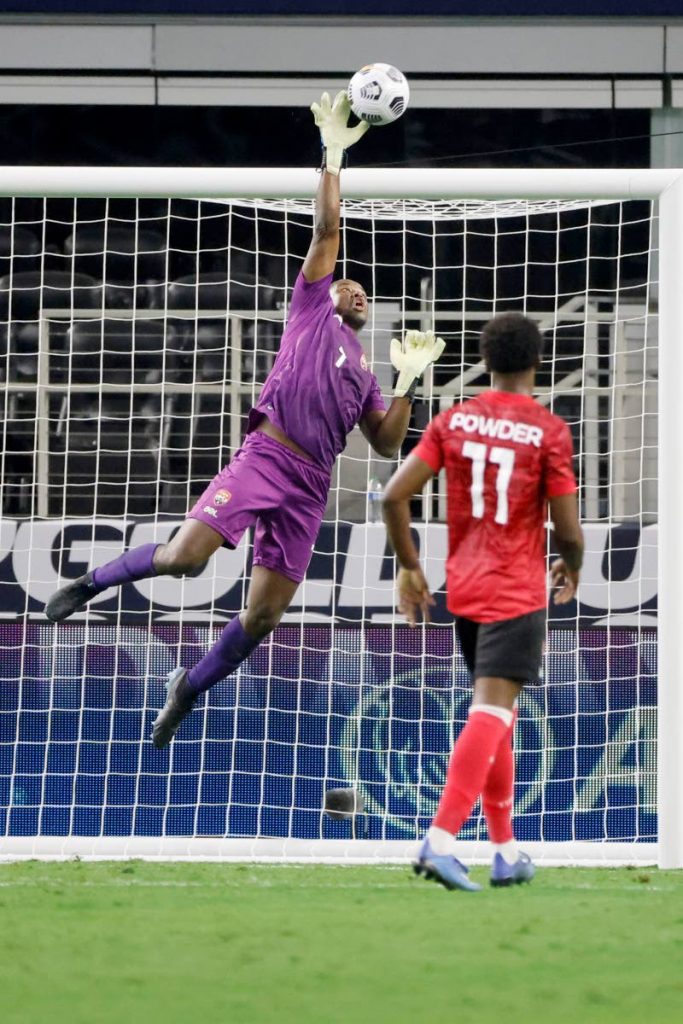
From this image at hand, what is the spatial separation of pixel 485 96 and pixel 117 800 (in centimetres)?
653

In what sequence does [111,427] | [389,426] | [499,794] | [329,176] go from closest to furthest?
[499,794] → [329,176] → [389,426] → [111,427]

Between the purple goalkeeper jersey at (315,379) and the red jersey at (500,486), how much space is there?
1.47m

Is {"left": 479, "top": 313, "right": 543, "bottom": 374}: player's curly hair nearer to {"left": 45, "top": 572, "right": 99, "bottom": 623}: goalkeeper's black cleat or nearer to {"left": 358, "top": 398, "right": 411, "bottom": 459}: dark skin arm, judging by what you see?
{"left": 358, "top": 398, "right": 411, "bottom": 459}: dark skin arm

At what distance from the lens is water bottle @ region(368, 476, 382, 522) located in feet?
28.8

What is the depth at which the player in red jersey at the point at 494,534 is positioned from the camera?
13.6 feet

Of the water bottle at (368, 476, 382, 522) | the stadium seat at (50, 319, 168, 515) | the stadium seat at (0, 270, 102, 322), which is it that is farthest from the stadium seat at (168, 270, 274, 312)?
the water bottle at (368, 476, 382, 522)

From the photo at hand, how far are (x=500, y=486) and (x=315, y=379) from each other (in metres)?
1.61

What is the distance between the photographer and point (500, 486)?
4188 millimetres

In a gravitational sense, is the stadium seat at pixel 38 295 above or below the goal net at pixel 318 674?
above

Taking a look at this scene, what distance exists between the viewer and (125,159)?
486 inches

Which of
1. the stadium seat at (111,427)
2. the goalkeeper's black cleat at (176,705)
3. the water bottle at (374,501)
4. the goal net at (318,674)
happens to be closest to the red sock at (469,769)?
the goalkeeper's black cleat at (176,705)

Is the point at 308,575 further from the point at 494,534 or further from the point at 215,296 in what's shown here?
the point at 494,534

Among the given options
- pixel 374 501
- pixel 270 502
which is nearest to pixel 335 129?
pixel 270 502

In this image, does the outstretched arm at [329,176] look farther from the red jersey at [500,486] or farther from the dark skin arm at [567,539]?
the dark skin arm at [567,539]
